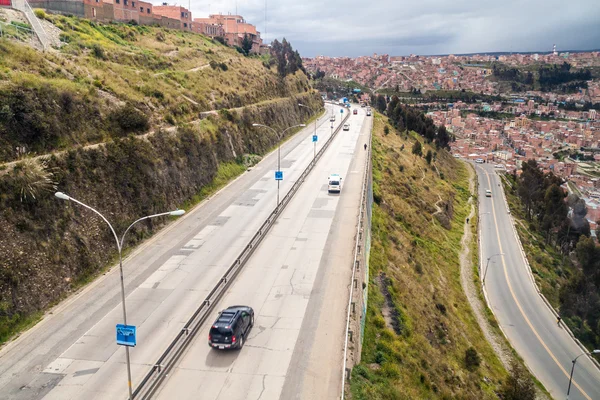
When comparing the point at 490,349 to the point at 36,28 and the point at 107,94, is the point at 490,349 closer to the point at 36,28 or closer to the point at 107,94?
the point at 107,94

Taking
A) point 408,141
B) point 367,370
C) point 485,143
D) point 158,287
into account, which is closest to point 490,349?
point 367,370

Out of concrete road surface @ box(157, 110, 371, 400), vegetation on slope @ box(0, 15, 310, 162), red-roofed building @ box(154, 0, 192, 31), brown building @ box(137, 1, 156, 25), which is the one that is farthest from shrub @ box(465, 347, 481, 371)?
red-roofed building @ box(154, 0, 192, 31)

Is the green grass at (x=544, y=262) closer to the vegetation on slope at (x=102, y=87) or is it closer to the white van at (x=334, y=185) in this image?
the white van at (x=334, y=185)

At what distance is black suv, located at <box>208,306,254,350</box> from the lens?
16.0 m

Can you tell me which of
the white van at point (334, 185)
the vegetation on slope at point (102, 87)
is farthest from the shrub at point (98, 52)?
the white van at point (334, 185)

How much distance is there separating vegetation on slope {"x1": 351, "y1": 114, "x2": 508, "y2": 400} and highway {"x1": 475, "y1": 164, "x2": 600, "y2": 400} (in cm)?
498

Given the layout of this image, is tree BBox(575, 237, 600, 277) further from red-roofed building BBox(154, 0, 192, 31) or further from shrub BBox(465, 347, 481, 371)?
red-roofed building BBox(154, 0, 192, 31)

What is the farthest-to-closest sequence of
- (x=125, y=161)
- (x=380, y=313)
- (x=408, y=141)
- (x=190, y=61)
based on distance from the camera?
(x=408, y=141) < (x=190, y=61) < (x=125, y=161) < (x=380, y=313)

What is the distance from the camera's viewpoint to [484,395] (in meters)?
25.1

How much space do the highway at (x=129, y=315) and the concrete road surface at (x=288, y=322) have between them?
1716mm

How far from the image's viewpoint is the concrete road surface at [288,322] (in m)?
14.5

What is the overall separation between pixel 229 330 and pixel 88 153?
1479cm

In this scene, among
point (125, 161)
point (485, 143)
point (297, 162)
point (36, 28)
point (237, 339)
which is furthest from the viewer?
point (485, 143)

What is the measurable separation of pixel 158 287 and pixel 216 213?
11696 mm
